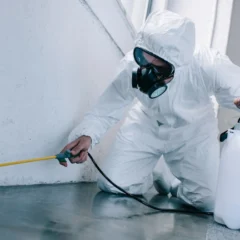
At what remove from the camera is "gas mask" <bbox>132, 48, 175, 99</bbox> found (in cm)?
146

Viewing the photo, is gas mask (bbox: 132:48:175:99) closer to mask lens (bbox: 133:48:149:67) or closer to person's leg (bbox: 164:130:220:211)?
mask lens (bbox: 133:48:149:67)

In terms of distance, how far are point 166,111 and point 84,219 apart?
732 mm

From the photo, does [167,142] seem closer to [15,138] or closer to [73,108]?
[73,108]

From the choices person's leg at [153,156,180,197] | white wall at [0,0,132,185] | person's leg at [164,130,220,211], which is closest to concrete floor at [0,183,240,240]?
white wall at [0,0,132,185]

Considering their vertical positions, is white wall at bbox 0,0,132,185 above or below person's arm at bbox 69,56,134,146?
above

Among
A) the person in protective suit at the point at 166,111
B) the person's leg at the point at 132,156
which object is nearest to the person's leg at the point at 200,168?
the person in protective suit at the point at 166,111

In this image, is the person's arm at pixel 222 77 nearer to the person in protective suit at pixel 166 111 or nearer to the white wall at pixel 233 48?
the person in protective suit at pixel 166 111

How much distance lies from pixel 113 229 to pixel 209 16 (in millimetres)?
2336

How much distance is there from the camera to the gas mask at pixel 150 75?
1.46 m

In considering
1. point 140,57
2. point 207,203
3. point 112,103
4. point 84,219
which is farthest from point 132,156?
point 84,219

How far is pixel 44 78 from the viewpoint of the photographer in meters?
1.44

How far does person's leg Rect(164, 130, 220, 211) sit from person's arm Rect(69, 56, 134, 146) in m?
0.33

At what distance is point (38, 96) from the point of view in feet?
4.66

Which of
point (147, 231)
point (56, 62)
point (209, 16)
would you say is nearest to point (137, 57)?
point (56, 62)
